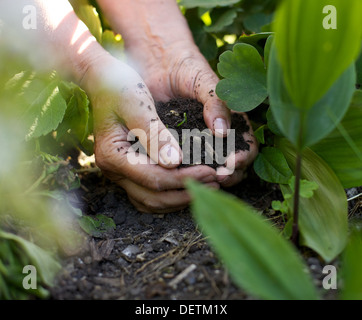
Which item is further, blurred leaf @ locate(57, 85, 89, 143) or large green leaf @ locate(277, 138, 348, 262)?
blurred leaf @ locate(57, 85, 89, 143)

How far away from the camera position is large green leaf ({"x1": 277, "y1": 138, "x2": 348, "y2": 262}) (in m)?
0.83

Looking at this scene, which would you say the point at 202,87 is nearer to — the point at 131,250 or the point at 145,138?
the point at 145,138

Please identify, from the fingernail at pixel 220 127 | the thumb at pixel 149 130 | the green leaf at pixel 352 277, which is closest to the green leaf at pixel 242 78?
the fingernail at pixel 220 127

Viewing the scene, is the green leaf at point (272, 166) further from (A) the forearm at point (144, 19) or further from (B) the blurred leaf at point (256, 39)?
(A) the forearm at point (144, 19)

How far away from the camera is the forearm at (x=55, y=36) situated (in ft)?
3.99

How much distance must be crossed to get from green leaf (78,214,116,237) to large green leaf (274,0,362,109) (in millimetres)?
591

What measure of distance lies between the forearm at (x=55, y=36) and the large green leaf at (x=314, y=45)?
75 centimetres

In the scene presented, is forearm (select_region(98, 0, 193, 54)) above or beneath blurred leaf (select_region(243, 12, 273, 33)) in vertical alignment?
above

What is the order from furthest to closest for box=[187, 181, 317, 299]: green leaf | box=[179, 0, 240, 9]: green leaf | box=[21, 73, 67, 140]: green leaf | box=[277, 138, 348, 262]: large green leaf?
box=[179, 0, 240, 9]: green leaf, box=[21, 73, 67, 140]: green leaf, box=[277, 138, 348, 262]: large green leaf, box=[187, 181, 317, 299]: green leaf

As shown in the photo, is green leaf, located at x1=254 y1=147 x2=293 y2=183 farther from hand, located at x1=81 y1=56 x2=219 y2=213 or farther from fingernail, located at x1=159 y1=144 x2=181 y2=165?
fingernail, located at x1=159 y1=144 x2=181 y2=165

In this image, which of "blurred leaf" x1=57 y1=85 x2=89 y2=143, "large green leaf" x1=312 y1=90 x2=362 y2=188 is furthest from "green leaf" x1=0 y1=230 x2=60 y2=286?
"large green leaf" x1=312 y1=90 x2=362 y2=188

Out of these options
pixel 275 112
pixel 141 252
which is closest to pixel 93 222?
pixel 141 252

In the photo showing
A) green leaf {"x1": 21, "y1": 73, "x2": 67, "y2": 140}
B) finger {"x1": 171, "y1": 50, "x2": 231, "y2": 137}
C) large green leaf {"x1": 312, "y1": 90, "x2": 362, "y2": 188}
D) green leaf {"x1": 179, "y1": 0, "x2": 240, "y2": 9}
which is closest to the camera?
large green leaf {"x1": 312, "y1": 90, "x2": 362, "y2": 188}

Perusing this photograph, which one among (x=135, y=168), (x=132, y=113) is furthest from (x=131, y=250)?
(x=132, y=113)
